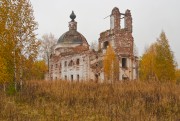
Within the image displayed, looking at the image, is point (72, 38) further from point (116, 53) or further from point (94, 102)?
point (94, 102)

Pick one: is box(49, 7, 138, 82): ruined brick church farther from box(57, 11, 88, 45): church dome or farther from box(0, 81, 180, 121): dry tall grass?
box(0, 81, 180, 121): dry tall grass

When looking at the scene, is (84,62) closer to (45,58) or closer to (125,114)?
(45,58)

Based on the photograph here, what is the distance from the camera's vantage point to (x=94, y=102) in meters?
11.4

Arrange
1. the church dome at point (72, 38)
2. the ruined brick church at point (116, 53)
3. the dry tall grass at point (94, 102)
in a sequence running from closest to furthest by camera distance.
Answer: the dry tall grass at point (94, 102)
the ruined brick church at point (116, 53)
the church dome at point (72, 38)

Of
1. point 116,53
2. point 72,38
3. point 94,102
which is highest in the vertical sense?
point 72,38

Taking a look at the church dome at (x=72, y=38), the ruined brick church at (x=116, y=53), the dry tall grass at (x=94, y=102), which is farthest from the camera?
the church dome at (x=72, y=38)

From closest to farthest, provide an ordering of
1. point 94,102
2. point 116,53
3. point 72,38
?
point 94,102, point 116,53, point 72,38

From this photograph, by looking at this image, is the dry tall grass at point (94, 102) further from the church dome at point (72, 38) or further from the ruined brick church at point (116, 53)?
the church dome at point (72, 38)

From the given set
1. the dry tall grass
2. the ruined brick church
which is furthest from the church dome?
the dry tall grass

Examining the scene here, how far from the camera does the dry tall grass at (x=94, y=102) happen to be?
973 cm

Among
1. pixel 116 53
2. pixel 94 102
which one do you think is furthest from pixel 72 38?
pixel 94 102

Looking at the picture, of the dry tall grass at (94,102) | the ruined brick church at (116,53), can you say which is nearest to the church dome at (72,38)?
the ruined brick church at (116,53)

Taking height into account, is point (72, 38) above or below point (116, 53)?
above

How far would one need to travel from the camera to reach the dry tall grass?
9734 mm
